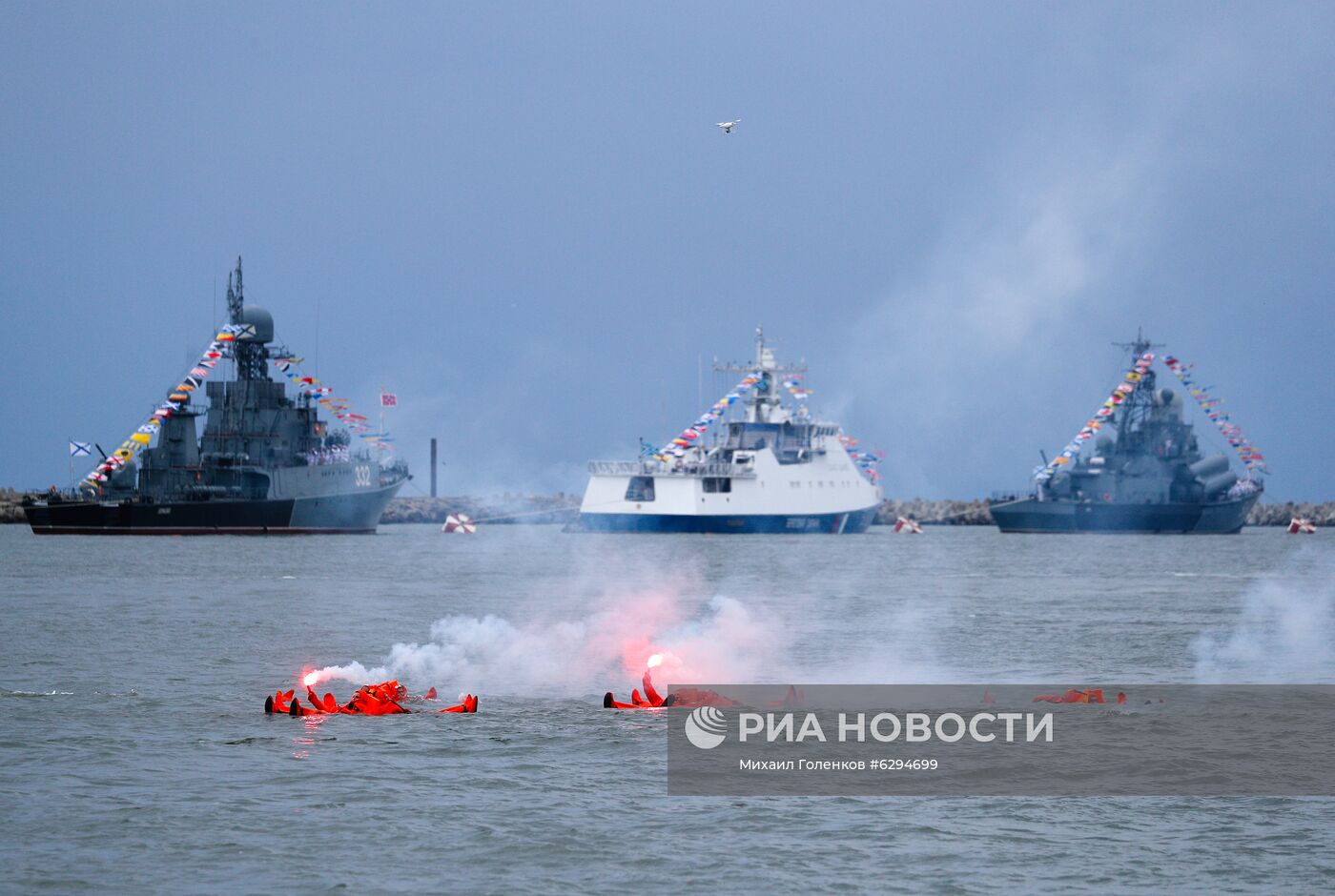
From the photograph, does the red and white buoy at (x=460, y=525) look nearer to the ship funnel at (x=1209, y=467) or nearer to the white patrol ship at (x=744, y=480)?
the white patrol ship at (x=744, y=480)

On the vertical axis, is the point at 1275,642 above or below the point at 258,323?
below

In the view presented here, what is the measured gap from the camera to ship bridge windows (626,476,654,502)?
14600 cm

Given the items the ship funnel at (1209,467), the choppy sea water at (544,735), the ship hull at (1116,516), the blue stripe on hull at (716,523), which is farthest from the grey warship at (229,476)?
the ship funnel at (1209,467)

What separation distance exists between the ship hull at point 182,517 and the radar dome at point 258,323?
16447mm

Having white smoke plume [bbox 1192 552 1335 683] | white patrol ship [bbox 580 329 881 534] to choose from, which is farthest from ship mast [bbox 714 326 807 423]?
white smoke plume [bbox 1192 552 1335 683]

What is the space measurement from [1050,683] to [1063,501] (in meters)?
123

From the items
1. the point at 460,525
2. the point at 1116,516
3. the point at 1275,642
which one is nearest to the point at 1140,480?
the point at 1116,516

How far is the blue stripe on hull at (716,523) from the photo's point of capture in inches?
5689

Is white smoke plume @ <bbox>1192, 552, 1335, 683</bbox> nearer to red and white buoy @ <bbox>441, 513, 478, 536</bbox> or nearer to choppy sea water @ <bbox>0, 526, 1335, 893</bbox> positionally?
choppy sea water @ <bbox>0, 526, 1335, 893</bbox>

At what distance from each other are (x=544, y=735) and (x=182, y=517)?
11455cm

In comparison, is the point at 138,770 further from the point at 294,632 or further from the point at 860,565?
the point at 860,565

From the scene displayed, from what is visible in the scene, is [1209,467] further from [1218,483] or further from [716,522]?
[716,522]

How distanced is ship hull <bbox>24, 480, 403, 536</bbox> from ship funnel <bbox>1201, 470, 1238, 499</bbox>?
85658 mm

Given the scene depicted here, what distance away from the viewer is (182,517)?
13712cm
